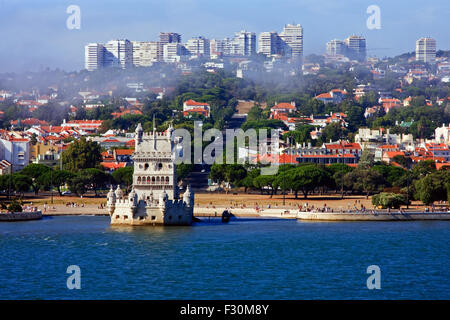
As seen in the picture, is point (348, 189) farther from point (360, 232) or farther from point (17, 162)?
point (17, 162)

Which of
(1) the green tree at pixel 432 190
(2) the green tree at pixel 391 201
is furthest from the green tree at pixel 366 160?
(2) the green tree at pixel 391 201

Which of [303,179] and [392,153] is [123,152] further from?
[303,179]

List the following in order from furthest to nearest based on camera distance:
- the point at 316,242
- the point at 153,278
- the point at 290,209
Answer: the point at 290,209 → the point at 316,242 → the point at 153,278

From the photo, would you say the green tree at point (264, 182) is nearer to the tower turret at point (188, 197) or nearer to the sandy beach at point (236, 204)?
the sandy beach at point (236, 204)

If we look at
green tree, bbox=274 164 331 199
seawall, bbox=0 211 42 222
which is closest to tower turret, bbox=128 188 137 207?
seawall, bbox=0 211 42 222

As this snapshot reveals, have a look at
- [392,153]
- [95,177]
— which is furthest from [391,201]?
[392,153]

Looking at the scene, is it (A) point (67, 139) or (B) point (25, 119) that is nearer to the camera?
(A) point (67, 139)

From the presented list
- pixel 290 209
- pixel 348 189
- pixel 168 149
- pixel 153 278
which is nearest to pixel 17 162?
pixel 348 189
